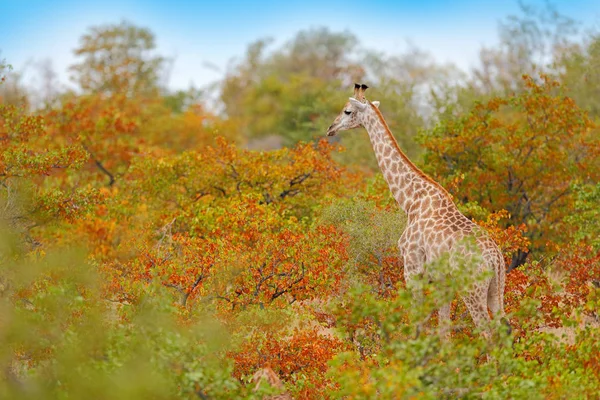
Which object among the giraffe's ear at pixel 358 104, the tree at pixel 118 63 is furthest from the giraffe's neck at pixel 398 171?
the tree at pixel 118 63

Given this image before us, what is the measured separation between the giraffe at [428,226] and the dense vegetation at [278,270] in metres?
0.56

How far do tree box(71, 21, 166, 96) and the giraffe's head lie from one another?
131 ft

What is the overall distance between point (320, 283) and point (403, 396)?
6.97 metres

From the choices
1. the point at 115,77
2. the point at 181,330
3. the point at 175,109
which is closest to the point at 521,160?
the point at 181,330

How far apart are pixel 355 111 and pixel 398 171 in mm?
1480

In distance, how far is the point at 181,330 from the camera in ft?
37.7

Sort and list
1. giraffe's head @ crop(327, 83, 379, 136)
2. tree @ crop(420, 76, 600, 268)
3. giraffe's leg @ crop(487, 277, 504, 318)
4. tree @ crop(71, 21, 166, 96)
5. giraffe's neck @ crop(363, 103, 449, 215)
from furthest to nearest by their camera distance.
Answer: tree @ crop(71, 21, 166, 96)
tree @ crop(420, 76, 600, 268)
giraffe's head @ crop(327, 83, 379, 136)
giraffe's neck @ crop(363, 103, 449, 215)
giraffe's leg @ crop(487, 277, 504, 318)

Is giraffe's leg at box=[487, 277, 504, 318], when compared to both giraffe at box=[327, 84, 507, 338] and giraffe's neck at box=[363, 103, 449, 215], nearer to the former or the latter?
giraffe at box=[327, 84, 507, 338]

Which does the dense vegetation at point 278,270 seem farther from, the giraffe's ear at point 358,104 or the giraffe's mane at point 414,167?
the giraffe's ear at point 358,104

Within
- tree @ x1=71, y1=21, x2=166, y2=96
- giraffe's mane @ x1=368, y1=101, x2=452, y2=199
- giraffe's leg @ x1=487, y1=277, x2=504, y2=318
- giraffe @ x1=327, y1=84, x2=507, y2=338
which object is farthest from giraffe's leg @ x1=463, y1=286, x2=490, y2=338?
tree @ x1=71, y1=21, x2=166, y2=96

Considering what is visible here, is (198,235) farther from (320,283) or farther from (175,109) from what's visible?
(175,109)

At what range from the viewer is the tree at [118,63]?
56.9 m

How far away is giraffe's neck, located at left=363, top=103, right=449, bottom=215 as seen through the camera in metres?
15.1

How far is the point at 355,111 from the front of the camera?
16.1 metres
